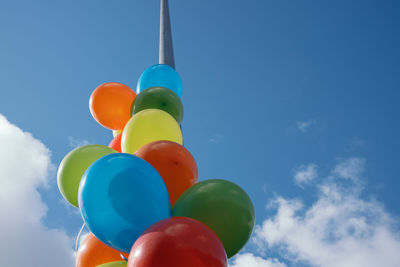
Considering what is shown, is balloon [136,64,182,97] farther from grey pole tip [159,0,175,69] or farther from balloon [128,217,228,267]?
balloon [128,217,228,267]

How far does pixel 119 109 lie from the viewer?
407 centimetres

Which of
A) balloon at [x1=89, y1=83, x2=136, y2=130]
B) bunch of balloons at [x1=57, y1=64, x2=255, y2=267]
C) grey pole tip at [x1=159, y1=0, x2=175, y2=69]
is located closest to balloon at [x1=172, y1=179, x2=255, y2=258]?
bunch of balloons at [x1=57, y1=64, x2=255, y2=267]

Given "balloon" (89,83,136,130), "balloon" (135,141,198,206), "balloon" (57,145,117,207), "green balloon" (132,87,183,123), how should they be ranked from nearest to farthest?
"balloon" (135,141,198,206), "balloon" (57,145,117,207), "green balloon" (132,87,183,123), "balloon" (89,83,136,130)

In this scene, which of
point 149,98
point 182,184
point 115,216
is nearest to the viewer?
point 115,216

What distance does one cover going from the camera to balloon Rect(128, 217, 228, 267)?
1754 mm

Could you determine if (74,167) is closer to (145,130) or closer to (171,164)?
(145,130)

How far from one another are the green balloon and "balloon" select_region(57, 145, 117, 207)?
2.41 ft

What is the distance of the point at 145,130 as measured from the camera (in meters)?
3.18

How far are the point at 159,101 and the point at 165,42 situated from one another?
1964 millimetres

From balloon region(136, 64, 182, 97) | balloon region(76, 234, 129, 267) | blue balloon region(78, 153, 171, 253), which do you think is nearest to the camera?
blue balloon region(78, 153, 171, 253)

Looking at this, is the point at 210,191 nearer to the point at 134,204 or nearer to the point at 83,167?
the point at 134,204

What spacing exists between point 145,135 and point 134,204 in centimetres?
106

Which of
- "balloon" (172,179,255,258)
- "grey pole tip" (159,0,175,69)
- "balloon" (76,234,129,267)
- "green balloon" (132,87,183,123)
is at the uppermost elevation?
"grey pole tip" (159,0,175,69)

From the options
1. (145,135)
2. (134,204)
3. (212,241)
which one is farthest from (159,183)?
(145,135)
